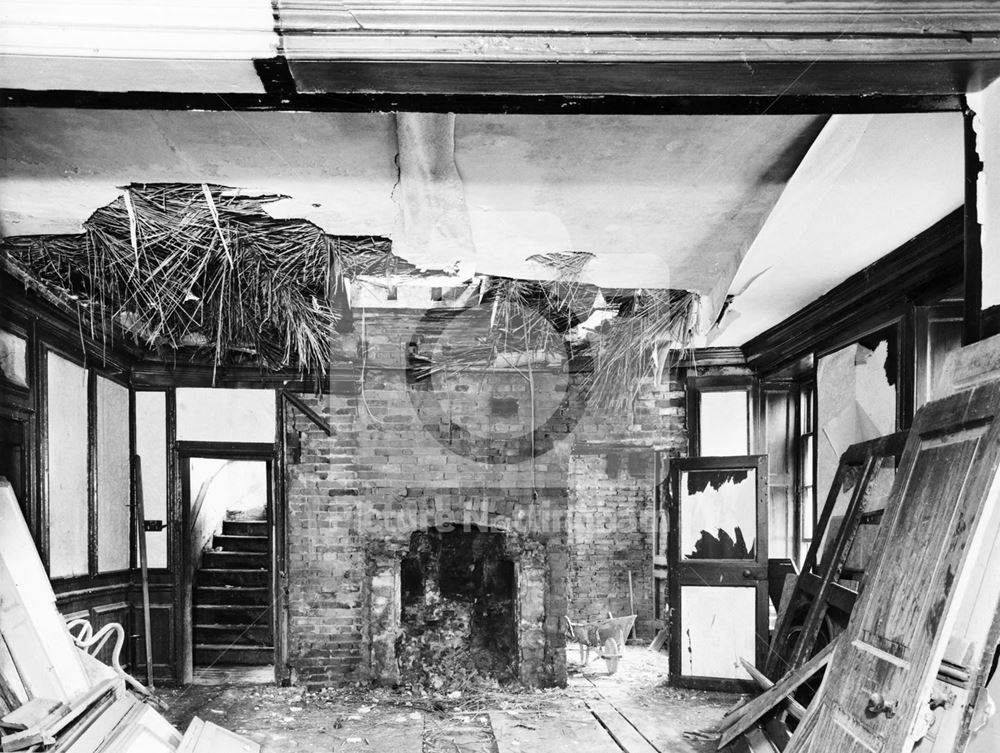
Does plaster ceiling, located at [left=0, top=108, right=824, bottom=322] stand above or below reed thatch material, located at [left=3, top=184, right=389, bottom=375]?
above

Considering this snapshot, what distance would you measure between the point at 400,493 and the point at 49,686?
→ 2.85m

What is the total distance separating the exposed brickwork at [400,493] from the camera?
19.2ft

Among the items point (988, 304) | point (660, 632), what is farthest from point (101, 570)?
point (988, 304)

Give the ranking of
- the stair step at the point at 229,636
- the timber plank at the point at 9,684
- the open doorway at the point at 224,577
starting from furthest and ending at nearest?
the stair step at the point at 229,636 < the open doorway at the point at 224,577 < the timber plank at the point at 9,684

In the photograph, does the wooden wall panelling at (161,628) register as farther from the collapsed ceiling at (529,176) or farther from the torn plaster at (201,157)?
the torn plaster at (201,157)

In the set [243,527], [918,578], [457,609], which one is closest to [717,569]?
[457,609]

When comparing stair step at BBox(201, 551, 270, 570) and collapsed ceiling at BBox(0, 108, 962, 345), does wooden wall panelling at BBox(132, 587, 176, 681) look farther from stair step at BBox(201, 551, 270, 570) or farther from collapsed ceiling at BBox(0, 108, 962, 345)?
collapsed ceiling at BBox(0, 108, 962, 345)

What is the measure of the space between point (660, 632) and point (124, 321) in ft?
16.7

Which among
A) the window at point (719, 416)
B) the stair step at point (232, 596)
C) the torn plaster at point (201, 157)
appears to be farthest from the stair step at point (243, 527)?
the torn plaster at point (201, 157)

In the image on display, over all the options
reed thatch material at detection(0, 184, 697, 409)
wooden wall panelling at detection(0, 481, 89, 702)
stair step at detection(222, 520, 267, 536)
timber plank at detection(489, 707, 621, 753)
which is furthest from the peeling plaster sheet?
stair step at detection(222, 520, 267, 536)

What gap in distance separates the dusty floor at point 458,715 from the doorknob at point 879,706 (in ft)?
8.73

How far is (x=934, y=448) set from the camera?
2086mm

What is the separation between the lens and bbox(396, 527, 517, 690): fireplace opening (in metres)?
5.88

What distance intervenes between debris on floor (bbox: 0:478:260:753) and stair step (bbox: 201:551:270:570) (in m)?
4.06
